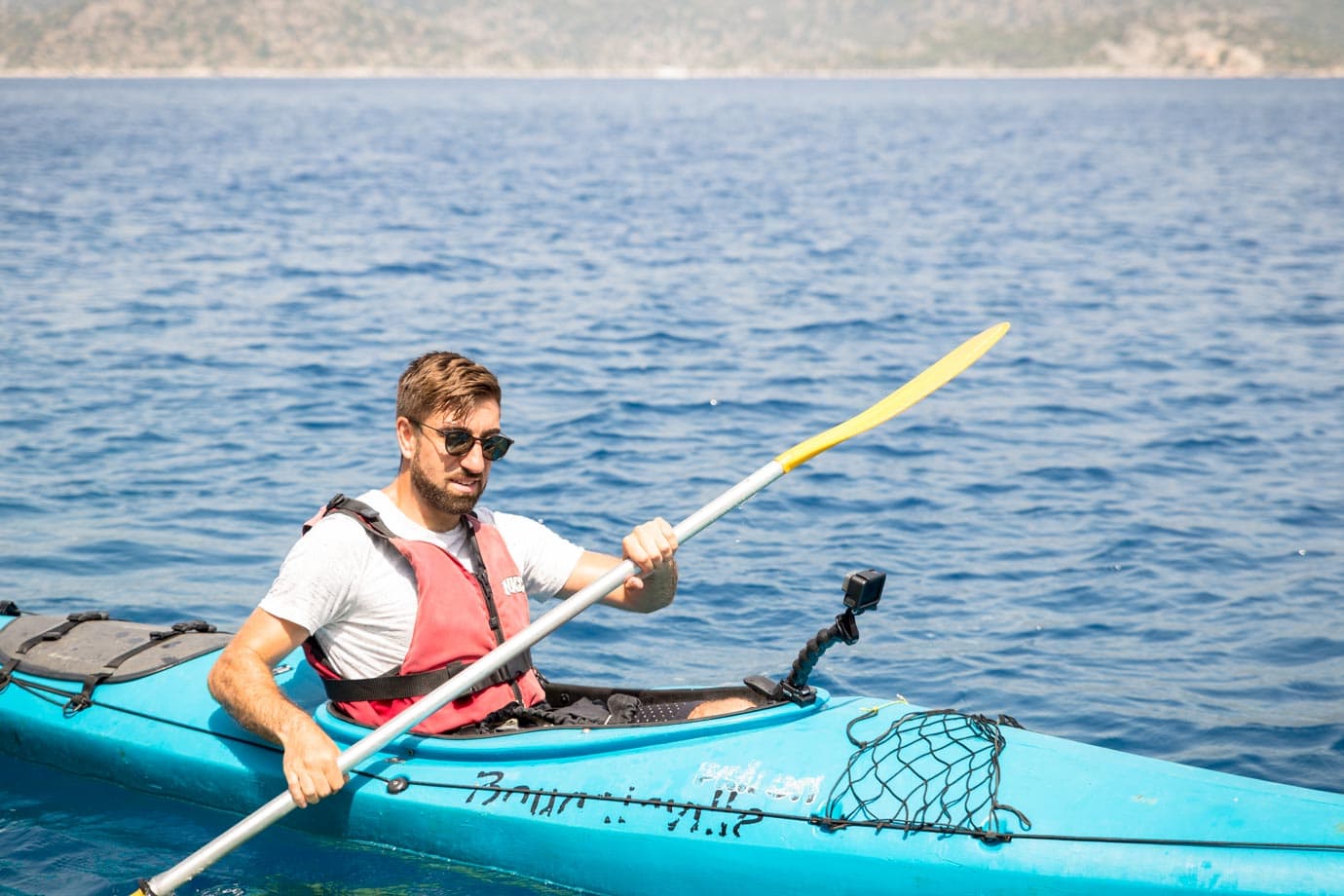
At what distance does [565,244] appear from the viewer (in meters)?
20.6

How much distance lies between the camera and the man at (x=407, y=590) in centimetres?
394

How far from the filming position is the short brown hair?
4.05 metres

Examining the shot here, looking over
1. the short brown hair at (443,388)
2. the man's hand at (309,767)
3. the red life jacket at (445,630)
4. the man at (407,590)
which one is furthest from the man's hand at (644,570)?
the man's hand at (309,767)

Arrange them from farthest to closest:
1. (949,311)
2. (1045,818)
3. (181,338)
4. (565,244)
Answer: (565,244)
(949,311)
(181,338)
(1045,818)

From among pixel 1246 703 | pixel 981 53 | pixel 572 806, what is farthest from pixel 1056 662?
pixel 981 53

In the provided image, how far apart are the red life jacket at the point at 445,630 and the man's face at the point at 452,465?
0.46 feet

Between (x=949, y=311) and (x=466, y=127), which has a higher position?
(x=466, y=127)

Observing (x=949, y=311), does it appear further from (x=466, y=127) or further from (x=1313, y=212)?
(x=466, y=127)

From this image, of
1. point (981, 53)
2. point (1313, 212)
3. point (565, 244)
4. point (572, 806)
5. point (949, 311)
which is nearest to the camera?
point (572, 806)

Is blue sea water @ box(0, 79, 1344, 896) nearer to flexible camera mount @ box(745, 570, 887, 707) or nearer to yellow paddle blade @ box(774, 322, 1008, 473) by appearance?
flexible camera mount @ box(745, 570, 887, 707)

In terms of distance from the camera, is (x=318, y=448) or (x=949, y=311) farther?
(x=949, y=311)

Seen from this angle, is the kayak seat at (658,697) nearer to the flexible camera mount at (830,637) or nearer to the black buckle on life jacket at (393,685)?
the flexible camera mount at (830,637)

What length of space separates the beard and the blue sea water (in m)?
1.08

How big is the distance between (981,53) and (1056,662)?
7170 inches
